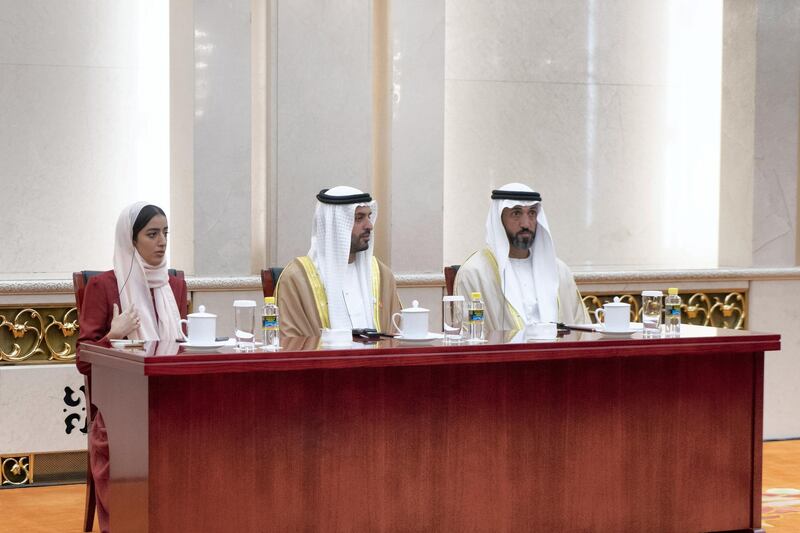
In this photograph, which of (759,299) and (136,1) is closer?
(136,1)

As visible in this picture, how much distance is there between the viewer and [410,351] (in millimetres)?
4008

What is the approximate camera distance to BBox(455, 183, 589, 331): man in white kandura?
5.35 metres

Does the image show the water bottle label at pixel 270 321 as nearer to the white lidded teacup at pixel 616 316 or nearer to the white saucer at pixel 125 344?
the white saucer at pixel 125 344

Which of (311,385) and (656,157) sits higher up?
(656,157)

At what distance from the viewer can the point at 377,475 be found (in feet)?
13.2

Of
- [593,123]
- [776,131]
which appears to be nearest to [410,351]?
[593,123]

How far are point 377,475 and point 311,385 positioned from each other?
0.39 m

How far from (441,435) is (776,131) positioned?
4.07m

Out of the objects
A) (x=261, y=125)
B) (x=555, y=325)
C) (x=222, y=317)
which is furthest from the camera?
(x=261, y=125)

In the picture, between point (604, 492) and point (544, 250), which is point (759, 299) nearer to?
point (544, 250)

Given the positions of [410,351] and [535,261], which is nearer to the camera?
[410,351]

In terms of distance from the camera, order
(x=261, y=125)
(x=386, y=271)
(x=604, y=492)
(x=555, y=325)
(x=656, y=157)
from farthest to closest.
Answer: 1. (x=656, y=157)
2. (x=261, y=125)
3. (x=386, y=271)
4. (x=555, y=325)
5. (x=604, y=492)

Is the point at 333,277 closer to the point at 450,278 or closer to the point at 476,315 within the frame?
the point at 450,278

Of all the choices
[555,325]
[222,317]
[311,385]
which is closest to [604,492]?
[555,325]
